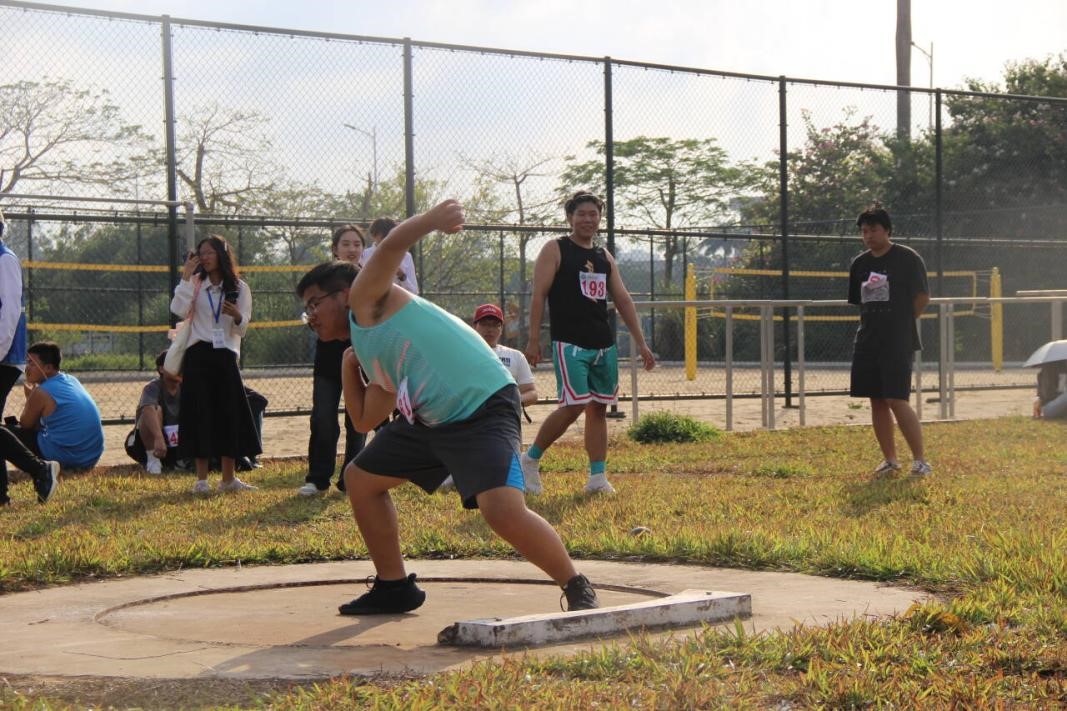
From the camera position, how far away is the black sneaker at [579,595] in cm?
466

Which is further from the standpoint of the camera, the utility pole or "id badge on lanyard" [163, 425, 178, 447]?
the utility pole

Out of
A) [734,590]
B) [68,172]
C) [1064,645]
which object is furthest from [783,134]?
Answer: [1064,645]

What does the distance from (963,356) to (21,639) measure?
2356cm

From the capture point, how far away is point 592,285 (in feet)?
29.1

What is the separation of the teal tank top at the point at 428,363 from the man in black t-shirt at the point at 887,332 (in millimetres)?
5301

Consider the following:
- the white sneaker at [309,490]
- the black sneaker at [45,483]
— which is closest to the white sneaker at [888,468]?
the white sneaker at [309,490]

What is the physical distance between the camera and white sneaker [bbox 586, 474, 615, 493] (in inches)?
337

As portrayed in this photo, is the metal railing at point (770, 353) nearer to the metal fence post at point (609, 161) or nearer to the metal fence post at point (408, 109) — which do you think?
the metal fence post at point (609, 161)

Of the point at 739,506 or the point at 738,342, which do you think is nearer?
the point at 739,506

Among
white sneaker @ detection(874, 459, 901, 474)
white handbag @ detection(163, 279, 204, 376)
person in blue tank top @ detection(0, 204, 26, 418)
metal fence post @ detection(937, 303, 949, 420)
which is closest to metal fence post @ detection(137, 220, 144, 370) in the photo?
white handbag @ detection(163, 279, 204, 376)

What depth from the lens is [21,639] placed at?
4.66 meters

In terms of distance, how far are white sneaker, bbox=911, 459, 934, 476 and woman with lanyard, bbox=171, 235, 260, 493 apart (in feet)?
14.6

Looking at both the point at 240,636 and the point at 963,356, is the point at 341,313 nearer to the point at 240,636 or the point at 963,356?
the point at 240,636

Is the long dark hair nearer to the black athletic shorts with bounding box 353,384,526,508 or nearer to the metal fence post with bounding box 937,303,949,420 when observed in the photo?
the black athletic shorts with bounding box 353,384,526,508
